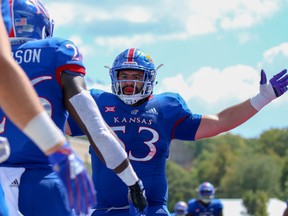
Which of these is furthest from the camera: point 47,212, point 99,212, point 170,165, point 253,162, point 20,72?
point 170,165

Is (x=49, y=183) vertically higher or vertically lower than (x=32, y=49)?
lower

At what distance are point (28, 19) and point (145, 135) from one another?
1801 mm

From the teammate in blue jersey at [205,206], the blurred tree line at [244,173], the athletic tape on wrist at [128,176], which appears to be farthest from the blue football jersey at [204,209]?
the blurred tree line at [244,173]

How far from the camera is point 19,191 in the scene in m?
4.80

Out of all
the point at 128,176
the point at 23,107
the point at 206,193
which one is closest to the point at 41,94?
the point at 128,176

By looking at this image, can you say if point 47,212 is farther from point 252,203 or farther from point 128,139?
point 252,203

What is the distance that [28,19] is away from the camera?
16.8 feet

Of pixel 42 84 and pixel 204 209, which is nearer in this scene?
pixel 42 84

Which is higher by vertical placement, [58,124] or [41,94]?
[41,94]

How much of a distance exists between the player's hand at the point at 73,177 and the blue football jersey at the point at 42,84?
1.00m

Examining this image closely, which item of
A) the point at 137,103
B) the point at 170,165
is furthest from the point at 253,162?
the point at 137,103

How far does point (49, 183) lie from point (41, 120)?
1.27 m

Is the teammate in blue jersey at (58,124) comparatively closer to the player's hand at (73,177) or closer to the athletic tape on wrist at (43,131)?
the player's hand at (73,177)

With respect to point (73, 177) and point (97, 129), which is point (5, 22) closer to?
point (97, 129)
